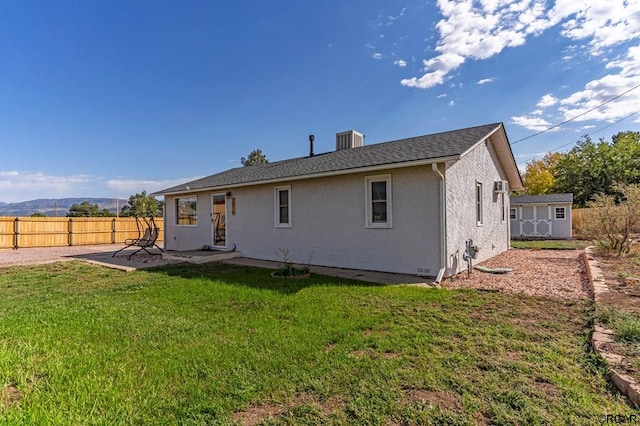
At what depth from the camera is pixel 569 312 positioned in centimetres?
454

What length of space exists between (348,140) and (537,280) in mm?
8278

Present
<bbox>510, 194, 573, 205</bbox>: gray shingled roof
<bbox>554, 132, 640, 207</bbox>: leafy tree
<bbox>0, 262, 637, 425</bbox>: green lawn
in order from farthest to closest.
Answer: <bbox>554, 132, 640, 207</bbox>: leafy tree, <bbox>510, 194, 573, 205</bbox>: gray shingled roof, <bbox>0, 262, 637, 425</bbox>: green lawn

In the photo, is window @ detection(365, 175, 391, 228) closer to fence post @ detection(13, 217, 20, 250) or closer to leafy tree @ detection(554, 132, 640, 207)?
fence post @ detection(13, 217, 20, 250)

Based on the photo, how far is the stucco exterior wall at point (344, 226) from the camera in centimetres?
723

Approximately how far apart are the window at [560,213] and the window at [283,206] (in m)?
17.7

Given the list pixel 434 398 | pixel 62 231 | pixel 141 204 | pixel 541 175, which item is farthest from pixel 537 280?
pixel 141 204

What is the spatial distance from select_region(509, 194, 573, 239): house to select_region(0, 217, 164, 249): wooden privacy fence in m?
24.2

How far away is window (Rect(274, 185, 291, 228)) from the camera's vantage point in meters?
9.87

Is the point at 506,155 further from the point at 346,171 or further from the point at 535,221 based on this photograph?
the point at 535,221

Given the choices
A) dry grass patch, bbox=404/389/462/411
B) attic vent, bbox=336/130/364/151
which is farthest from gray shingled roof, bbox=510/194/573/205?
dry grass patch, bbox=404/389/462/411

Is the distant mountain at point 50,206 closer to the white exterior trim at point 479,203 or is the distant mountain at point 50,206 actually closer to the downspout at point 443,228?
the downspout at point 443,228

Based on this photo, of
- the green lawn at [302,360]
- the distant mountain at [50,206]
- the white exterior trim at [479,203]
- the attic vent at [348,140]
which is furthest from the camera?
the distant mountain at [50,206]

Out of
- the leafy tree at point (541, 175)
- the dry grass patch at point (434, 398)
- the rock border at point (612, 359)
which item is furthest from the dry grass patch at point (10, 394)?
the leafy tree at point (541, 175)

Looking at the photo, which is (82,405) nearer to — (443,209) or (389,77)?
(443,209)
